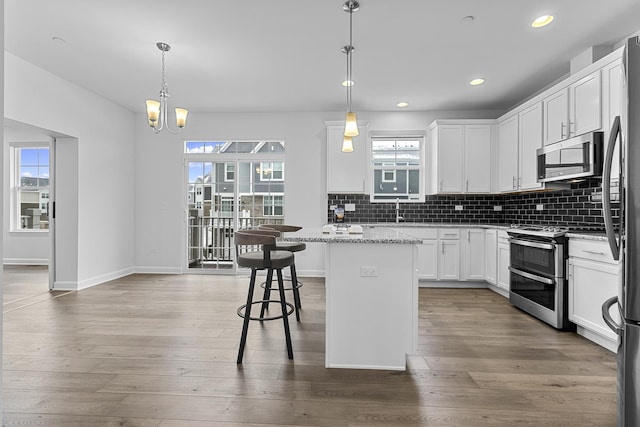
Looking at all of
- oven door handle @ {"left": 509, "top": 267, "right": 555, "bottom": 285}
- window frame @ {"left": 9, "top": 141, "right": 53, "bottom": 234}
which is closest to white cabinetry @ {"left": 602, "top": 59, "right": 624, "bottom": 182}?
oven door handle @ {"left": 509, "top": 267, "right": 555, "bottom": 285}

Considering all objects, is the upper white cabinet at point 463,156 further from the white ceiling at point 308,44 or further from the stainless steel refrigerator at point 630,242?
the stainless steel refrigerator at point 630,242

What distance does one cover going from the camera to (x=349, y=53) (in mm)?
3406

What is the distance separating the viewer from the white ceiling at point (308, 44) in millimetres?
2707

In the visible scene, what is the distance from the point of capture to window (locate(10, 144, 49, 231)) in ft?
20.6

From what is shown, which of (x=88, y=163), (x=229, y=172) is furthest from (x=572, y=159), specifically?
(x=88, y=163)

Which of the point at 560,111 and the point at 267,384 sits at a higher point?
the point at 560,111

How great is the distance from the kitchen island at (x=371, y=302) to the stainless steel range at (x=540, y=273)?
1.73 metres

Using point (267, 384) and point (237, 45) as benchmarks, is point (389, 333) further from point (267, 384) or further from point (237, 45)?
point (237, 45)

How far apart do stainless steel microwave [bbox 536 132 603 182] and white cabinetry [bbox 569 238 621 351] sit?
65 cm

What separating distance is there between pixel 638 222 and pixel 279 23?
2796 millimetres

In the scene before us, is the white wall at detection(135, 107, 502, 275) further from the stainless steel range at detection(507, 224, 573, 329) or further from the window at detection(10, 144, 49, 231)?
the stainless steel range at detection(507, 224, 573, 329)

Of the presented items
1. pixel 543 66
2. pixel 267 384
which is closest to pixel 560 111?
pixel 543 66

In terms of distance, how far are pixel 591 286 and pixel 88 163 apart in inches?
229

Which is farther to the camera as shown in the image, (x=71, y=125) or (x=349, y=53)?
(x=71, y=125)
